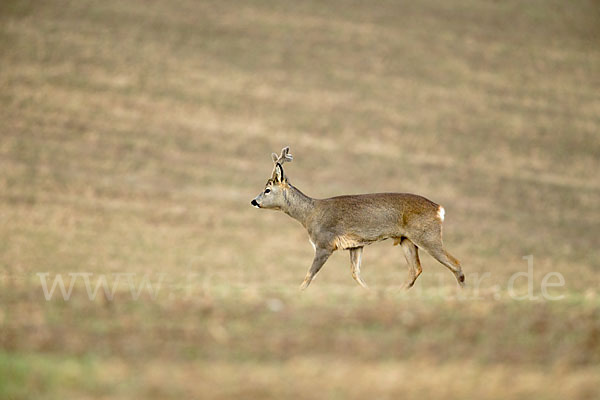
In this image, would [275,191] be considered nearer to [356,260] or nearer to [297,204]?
[297,204]

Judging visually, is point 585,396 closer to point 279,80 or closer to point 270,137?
point 270,137

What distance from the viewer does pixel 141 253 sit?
24312 millimetres

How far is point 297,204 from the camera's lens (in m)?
14.7

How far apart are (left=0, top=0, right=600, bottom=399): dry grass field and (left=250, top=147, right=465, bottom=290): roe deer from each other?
29.2 inches

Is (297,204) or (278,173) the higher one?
(278,173)

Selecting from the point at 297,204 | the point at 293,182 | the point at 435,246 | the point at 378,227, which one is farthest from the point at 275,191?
the point at 293,182

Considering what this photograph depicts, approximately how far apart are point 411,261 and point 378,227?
737 millimetres

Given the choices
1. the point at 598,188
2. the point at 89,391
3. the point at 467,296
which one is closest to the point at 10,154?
the point at 598,188

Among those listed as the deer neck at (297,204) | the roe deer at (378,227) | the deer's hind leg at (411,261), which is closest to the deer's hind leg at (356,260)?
the roe deer at (378,227)

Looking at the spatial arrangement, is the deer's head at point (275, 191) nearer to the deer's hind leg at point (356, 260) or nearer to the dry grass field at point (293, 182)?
the deer's hind leg at point (356, 260)

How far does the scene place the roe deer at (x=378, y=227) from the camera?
13586 mm

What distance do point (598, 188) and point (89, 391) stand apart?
29.0 m

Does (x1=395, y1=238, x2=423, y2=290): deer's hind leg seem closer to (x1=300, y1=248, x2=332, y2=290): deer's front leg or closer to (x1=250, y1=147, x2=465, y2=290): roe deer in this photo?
(x1=250, y1=147, x2=465, y2=290): roe deer

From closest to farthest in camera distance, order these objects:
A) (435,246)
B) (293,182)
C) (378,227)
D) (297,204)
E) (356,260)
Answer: (435,246) → (378,227) → (356,260) → (297,204) → (293,182)
